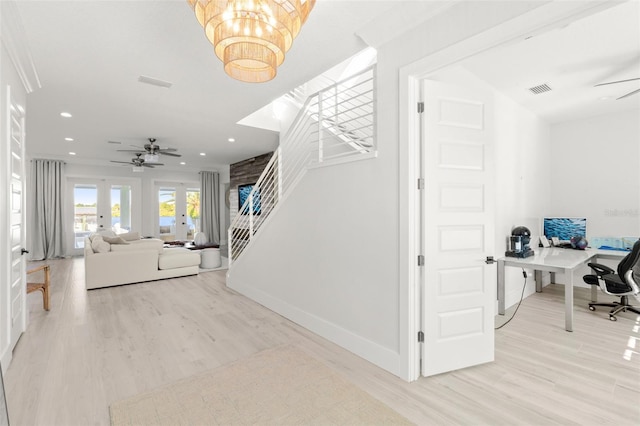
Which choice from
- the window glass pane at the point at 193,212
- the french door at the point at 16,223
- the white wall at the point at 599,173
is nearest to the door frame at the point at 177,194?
the window glass pane at the point at 193,212

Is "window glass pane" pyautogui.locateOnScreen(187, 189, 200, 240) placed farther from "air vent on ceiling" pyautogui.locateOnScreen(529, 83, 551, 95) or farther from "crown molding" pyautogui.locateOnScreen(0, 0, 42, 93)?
"air vent on ceiling" pyautogui.locateOnScreen(529, 83, 551, 95)

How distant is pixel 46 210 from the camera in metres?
7.69

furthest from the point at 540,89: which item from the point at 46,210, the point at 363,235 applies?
the point at 46,210

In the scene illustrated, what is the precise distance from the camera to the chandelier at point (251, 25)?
4.15 ft

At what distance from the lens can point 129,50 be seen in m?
2.65

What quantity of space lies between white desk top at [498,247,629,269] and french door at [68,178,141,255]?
32.4ft

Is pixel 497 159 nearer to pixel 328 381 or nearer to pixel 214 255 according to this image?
pixel 328 381

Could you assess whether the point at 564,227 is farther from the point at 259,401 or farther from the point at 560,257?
the point at 259,401

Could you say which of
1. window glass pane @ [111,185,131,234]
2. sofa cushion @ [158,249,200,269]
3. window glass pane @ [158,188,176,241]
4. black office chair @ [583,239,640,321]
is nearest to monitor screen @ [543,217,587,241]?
black office chair @ [583,239,640,321]

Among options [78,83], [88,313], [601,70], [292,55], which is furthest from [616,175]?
[88,313]

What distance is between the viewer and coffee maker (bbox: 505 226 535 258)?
11.8 feet

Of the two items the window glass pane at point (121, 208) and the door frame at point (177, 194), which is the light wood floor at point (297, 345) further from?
the door frame at point (177, 194)

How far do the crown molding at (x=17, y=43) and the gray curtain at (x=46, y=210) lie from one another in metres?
6.07

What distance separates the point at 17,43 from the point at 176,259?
12.8 feet
